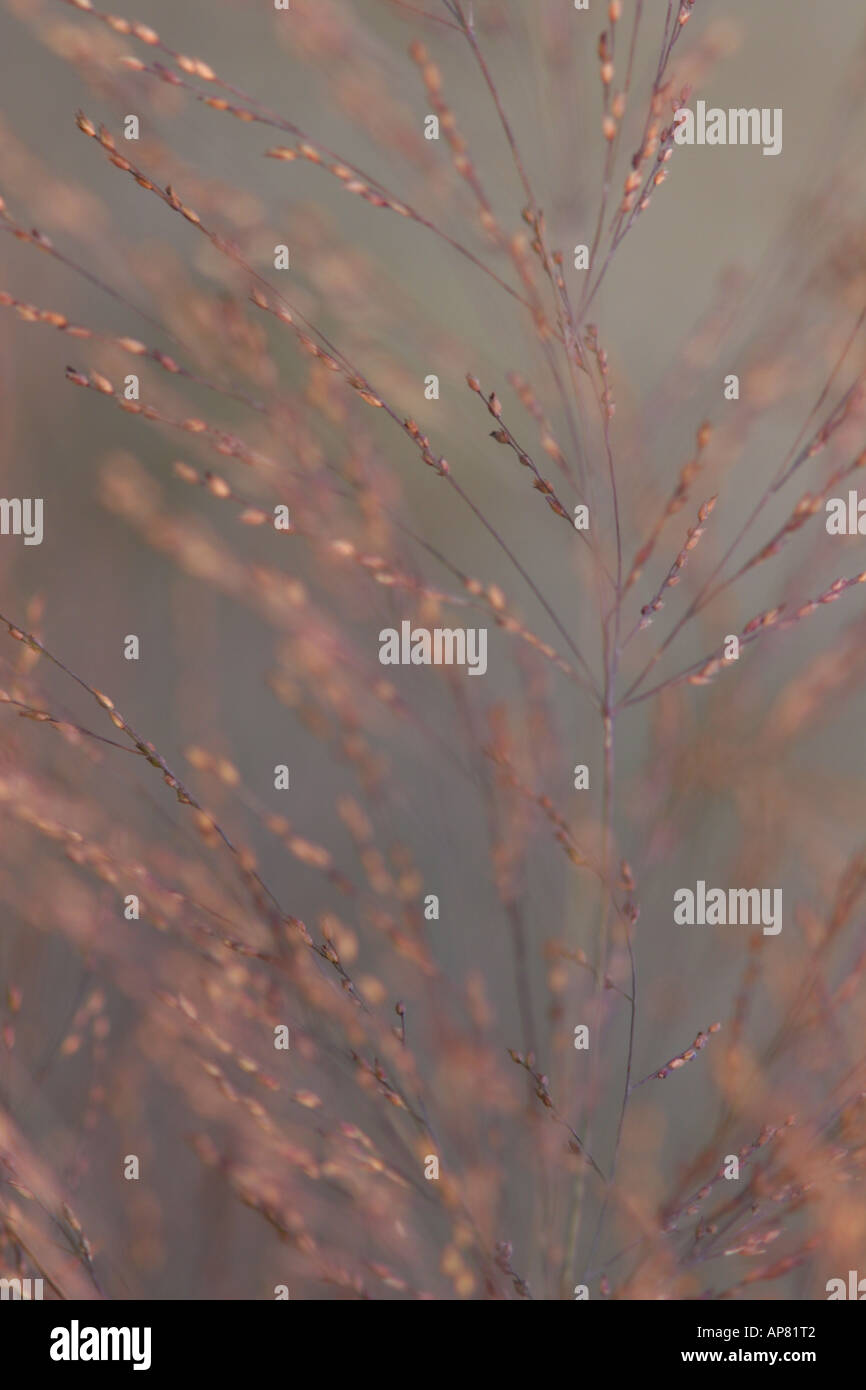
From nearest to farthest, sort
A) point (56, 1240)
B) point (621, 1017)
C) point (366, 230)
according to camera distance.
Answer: point (56, 1240) < point (621, 1017) < point (366, 230)

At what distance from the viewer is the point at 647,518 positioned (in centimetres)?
72

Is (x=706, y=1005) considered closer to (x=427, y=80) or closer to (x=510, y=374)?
(x=510, y=374)

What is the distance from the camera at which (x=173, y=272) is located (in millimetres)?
681

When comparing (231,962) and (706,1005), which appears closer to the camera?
(231,962)

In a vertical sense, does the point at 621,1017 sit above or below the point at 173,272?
below

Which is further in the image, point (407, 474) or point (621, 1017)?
point (407, 474)

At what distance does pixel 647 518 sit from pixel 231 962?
41 cm

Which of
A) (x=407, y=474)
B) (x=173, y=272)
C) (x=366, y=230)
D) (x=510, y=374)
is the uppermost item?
(x=366, y=230)

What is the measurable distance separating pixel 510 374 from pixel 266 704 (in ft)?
2.34

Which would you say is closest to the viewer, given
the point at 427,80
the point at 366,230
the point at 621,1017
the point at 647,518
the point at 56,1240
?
the point at 427,80

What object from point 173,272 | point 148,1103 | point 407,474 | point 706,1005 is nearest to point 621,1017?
point 706,1005
